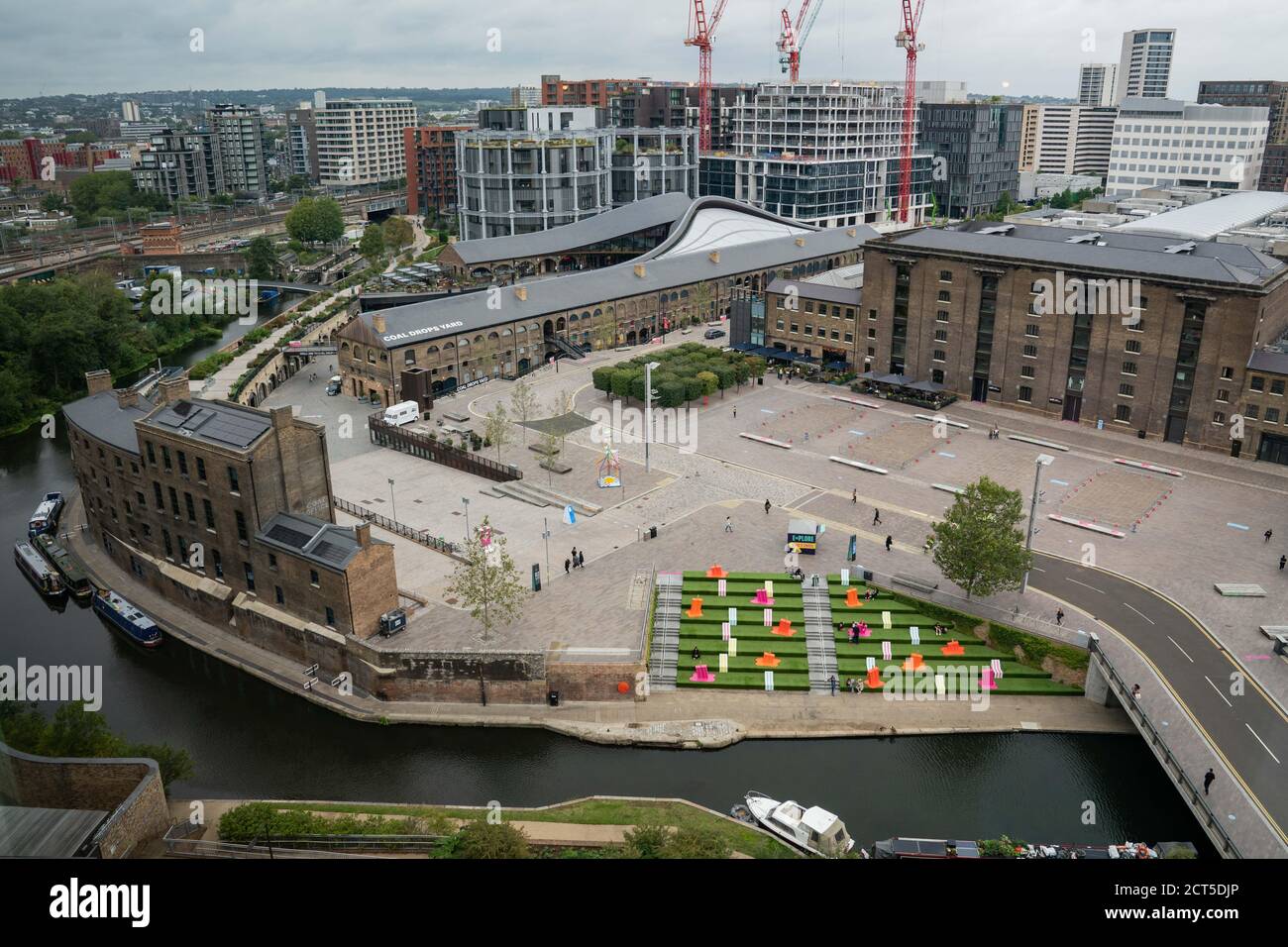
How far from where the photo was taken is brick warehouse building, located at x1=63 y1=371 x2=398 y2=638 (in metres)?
45.3

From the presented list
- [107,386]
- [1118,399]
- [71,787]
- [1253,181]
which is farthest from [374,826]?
[1253,181]

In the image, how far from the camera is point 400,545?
182 feet

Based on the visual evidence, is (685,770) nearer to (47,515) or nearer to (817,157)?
(47,515)

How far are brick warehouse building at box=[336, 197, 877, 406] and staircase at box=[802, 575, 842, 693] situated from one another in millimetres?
40207

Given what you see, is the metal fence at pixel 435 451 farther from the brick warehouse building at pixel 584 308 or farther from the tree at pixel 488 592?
the tree at pixel 488 592

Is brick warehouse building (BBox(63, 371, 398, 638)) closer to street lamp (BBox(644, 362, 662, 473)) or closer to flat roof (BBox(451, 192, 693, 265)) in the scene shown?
street lamp (BBox(644, 362, 662, 473))

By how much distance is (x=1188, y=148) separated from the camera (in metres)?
156

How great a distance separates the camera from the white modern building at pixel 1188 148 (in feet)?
495

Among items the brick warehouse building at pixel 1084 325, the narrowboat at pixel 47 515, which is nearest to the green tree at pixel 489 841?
the narrowboat at pixel 47 515

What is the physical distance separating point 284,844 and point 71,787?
7423 mm

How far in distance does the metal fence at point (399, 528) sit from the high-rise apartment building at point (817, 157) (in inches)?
4453

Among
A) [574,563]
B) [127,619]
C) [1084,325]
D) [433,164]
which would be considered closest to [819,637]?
[574,563]

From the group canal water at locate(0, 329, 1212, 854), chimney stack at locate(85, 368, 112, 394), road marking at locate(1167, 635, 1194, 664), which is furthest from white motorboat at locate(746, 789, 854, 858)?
chimney stack at locate(85, 368, 112, 394)
